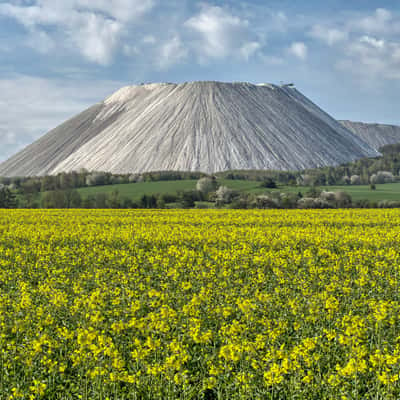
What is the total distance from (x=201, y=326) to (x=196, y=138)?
154 metres

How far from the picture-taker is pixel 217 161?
15250cm

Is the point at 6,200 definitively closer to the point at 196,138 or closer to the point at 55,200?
the point at 55,200

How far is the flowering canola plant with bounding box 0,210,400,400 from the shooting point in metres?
7.11

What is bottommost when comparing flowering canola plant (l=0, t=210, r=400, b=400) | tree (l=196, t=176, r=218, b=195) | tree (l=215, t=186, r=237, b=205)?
flowering canola plant (l=0, t=210, r=400, b=400)

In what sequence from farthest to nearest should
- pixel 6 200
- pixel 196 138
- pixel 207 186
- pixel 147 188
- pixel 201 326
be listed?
1. pixel 196 138
2. pixel 147 188
3. pixel 207 186
4. pixel 6 200
5. pixel 201 326

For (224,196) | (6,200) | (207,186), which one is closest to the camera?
(6,200)

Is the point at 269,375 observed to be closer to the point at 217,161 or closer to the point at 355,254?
the point at 355,254

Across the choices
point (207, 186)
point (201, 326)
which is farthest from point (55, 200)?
point (201, 326)

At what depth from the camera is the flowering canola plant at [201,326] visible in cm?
711

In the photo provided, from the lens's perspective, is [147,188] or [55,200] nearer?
[55,200]

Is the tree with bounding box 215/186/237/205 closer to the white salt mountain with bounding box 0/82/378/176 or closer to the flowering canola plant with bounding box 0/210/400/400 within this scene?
the flowering canola plant with bounding box 0/210/400/400

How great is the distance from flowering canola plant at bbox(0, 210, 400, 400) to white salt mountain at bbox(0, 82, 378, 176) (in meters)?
131

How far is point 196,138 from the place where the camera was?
531ft

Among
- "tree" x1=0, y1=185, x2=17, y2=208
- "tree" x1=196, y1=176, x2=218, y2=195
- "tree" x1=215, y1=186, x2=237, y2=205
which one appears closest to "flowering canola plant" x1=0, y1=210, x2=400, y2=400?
"tree" x1=215, y1=186, x2=237, y2=205
